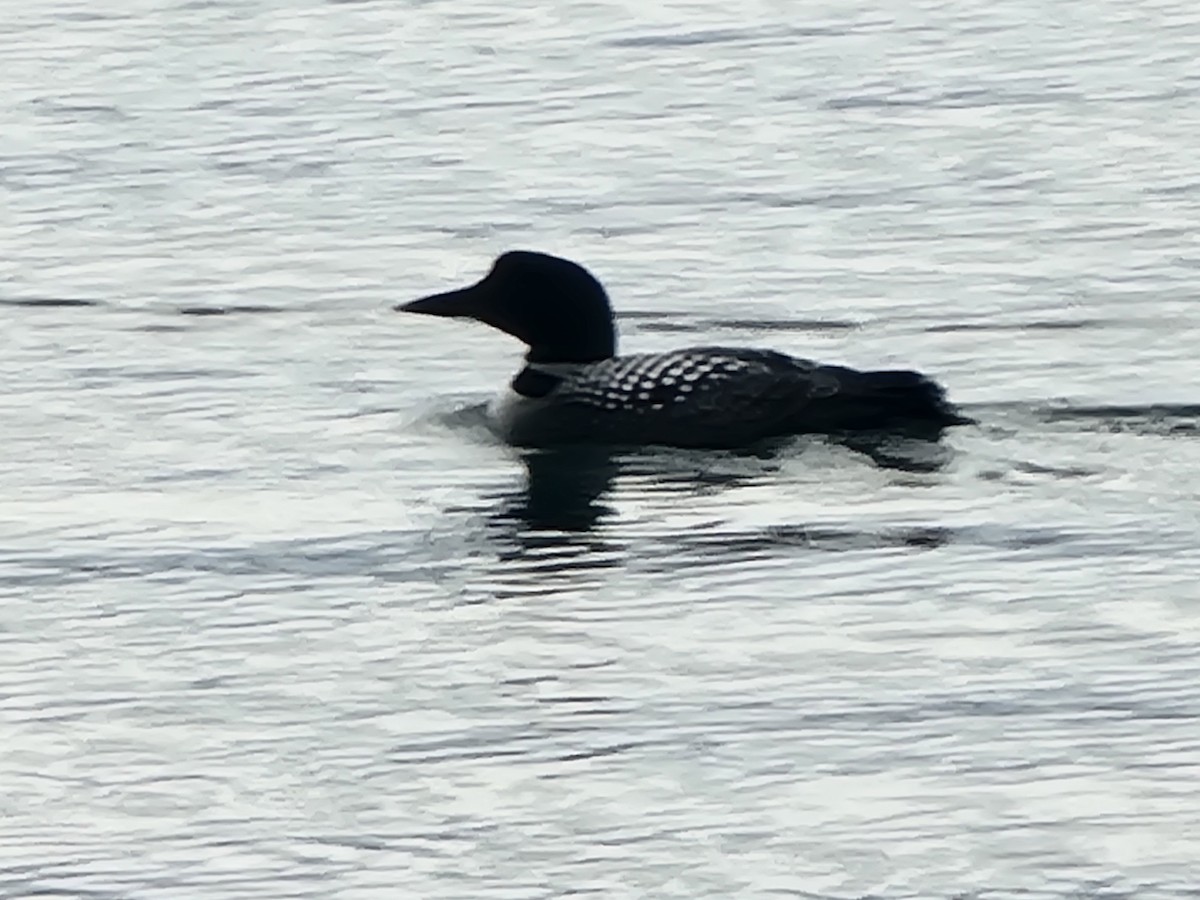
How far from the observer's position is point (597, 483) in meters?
10.9

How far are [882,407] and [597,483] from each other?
2.47 ft

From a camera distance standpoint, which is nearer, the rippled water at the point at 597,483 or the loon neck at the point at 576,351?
the rippled water at the point at 597,483

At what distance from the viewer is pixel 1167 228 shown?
13648 mm

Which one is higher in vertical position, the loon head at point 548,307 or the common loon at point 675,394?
the loon head at point 548,307

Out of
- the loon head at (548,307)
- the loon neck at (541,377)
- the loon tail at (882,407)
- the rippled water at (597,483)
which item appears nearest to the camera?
the rippled water at (597,483)

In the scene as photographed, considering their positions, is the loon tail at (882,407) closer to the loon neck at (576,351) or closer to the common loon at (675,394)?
the common loon at (675,394)

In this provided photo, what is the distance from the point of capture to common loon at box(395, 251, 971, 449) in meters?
11.0

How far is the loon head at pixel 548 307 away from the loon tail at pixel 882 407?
798 millimetres

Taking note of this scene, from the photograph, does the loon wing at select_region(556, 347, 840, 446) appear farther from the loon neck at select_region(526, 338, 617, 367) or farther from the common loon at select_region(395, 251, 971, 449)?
the loon neck at select_region(526, 338, 617, 367)

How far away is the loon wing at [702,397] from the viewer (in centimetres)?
1100

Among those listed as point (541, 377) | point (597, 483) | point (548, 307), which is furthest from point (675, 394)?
point (548, 307)

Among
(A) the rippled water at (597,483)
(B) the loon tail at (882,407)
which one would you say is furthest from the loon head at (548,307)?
(B) the loon tail at (882,407)

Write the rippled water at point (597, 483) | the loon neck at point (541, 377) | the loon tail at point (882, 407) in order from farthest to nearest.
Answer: the loon neck at point (541, 377), the loon tail at point (882, 407), the rippled water at point (597, 483)

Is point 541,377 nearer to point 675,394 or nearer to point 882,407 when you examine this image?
point 675,394
